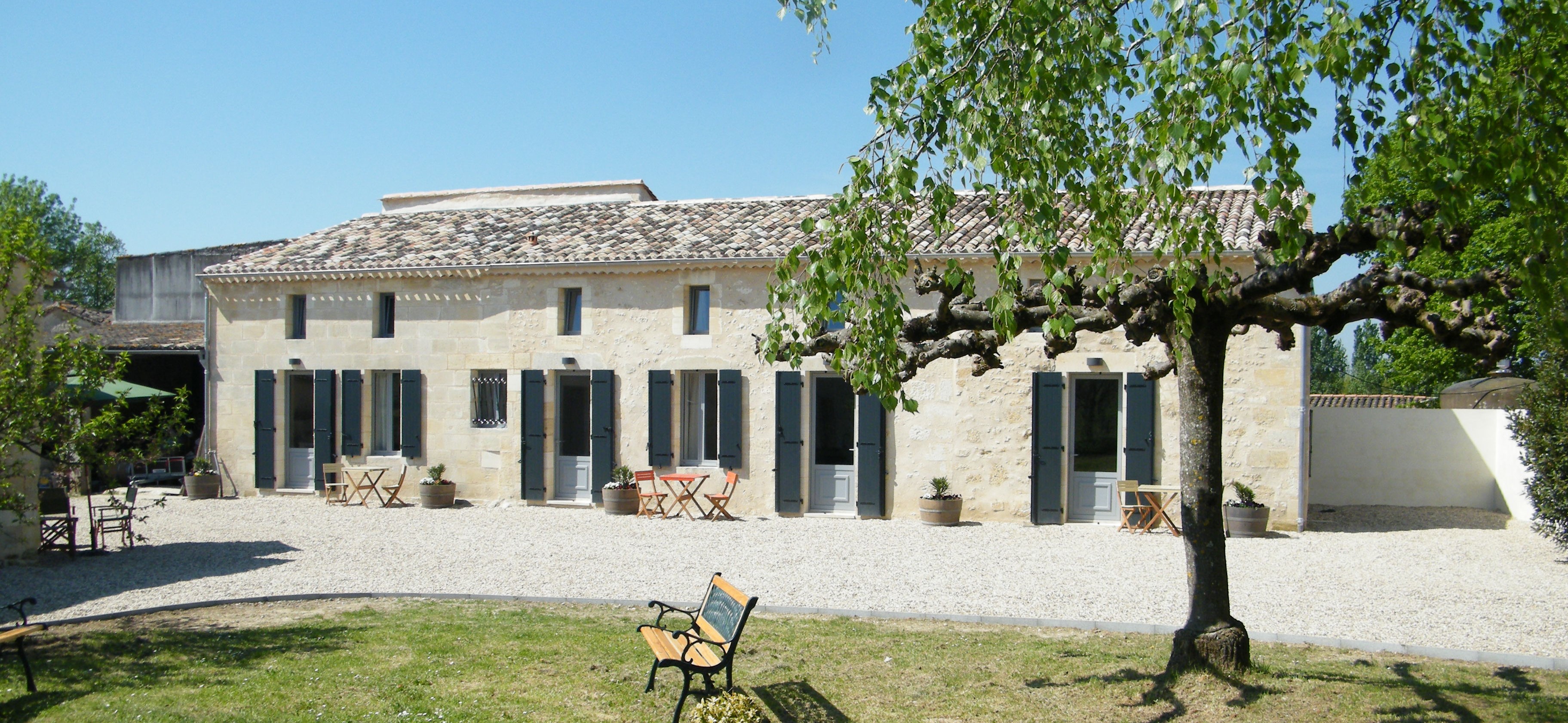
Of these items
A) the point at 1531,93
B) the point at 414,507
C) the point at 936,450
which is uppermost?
the point at 1531,93

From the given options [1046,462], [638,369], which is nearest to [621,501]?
[638,369]

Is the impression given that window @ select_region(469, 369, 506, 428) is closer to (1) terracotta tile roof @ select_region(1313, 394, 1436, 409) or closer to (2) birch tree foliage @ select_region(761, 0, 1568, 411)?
(2) birch tree foliage @ select_region(761, 0, 1568, 411)

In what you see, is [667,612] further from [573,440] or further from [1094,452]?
[573,440]

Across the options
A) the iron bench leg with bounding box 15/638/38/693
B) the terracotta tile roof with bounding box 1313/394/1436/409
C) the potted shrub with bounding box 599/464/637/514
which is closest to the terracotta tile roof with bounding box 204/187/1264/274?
the potted shrub with bounding box 599/464/637/514

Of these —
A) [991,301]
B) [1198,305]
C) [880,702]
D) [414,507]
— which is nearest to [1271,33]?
[991,301]

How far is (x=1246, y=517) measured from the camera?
1260 centimetres

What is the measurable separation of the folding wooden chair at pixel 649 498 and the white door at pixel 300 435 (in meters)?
5.89

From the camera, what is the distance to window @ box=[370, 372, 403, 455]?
54.9ft

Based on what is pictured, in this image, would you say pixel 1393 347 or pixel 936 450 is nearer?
pixel 936 450

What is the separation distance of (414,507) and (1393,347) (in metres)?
24.4

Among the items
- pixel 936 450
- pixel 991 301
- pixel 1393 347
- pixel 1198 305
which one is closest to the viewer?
pixel 991 301

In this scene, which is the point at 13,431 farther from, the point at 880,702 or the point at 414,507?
the point at 414,507

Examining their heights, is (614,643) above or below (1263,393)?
below

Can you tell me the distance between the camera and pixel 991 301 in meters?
4.38
